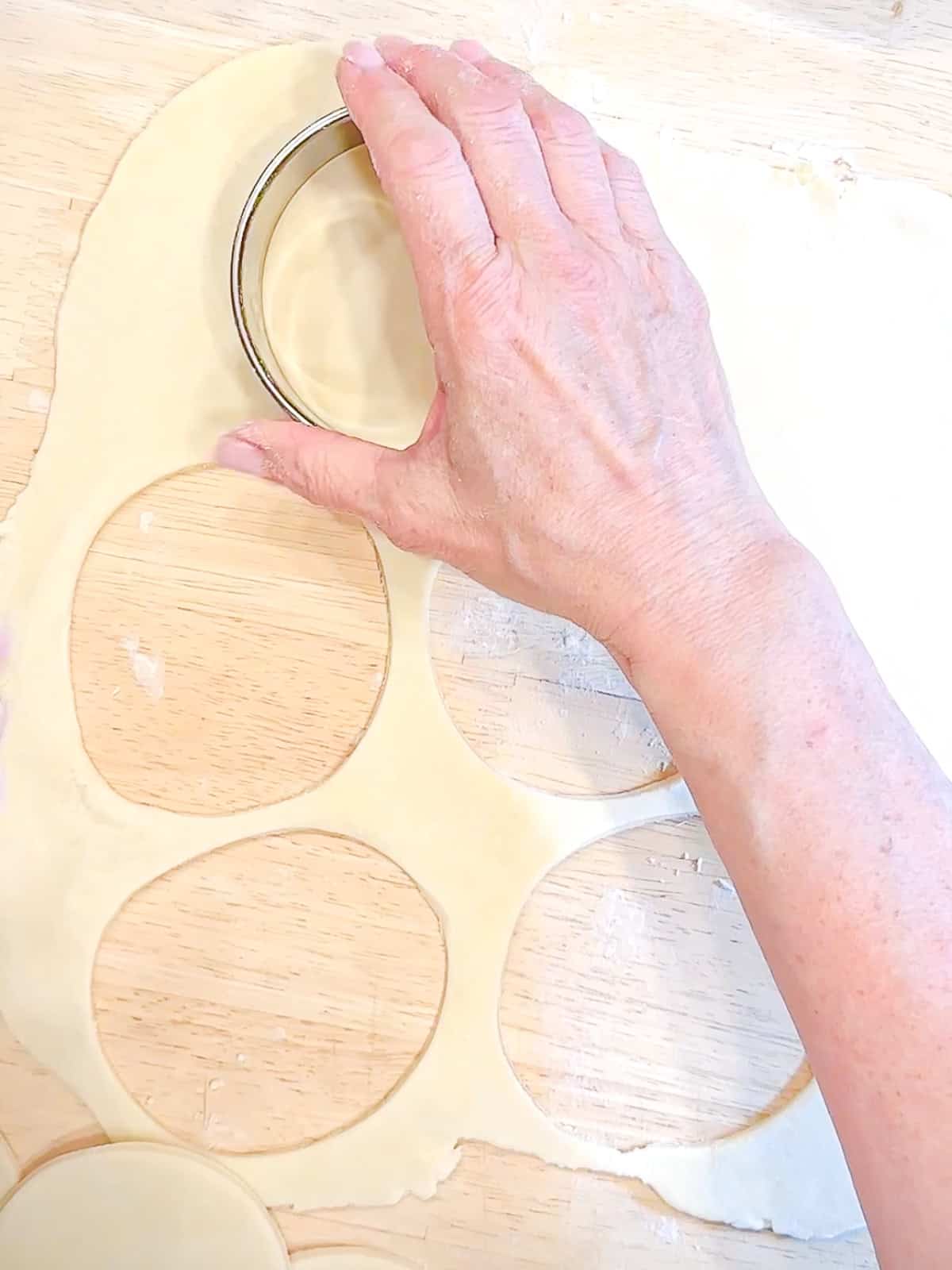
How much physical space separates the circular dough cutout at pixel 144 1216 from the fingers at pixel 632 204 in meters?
0.76

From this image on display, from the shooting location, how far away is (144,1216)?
2.63 feet

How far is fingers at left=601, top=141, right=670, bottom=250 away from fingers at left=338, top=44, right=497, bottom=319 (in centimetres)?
11

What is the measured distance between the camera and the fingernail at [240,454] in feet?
2.48

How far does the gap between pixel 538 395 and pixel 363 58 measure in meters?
0.28

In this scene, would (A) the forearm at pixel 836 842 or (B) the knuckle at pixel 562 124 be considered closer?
(A) the forearm at pixel 836 842

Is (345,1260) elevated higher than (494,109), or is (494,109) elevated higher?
(494,109)

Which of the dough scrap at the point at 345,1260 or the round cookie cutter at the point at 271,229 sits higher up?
the round cookie cutter at the point at 271,229

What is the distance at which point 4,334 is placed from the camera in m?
0.87

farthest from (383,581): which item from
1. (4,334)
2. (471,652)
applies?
(4,334)

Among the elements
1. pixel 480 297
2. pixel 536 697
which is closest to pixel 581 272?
pixel 480 297

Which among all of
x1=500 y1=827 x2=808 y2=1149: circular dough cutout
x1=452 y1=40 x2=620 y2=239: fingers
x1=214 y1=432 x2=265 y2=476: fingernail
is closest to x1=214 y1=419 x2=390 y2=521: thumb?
x1=214 y1=432 x2=265 y2=476: fingernail

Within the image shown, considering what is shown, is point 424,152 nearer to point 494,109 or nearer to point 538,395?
point 494,109

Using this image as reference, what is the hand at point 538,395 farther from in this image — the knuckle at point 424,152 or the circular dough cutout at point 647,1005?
the circular dough cutout at point 647,1005

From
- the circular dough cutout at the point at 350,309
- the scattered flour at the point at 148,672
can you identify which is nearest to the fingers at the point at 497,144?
the circular dough cutout at the point at 350,309
